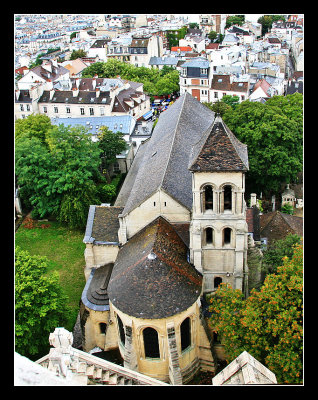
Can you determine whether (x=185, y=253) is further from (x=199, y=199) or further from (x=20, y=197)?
(x=20, y=197)

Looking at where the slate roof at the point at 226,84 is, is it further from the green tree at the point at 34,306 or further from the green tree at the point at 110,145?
the green tree at the point at 34,306

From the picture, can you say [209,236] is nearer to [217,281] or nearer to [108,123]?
[217,281]

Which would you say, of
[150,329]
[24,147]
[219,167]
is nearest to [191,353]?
[150,329]

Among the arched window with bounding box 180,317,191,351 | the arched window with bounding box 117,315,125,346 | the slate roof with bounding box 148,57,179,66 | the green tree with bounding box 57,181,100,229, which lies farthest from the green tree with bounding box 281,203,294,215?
the slate roof with bounding box 148,57,179,66

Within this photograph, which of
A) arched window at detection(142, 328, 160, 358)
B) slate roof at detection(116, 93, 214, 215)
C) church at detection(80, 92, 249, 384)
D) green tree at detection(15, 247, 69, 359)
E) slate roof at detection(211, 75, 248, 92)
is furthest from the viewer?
slate roof at detection(211, 75, 248, 92)

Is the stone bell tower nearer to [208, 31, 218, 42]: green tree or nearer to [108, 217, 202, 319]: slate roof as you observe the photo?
[108, 217, 202, 319]: slate roof

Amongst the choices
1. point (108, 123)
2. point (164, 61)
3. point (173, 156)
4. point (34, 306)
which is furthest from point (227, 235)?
point (164, 61)

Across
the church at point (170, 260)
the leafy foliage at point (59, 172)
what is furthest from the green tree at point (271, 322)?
the leafy foliage at point (59, 172)
